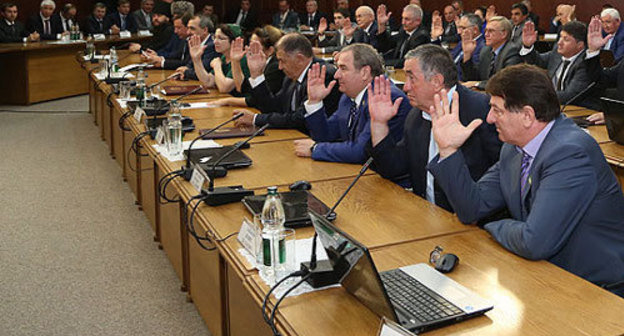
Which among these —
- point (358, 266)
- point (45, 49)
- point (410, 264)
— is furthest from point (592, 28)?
point (45, 49)

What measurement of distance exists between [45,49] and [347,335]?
7.90 metres

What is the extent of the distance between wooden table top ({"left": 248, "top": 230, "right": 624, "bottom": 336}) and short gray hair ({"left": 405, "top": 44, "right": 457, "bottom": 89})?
988 mm

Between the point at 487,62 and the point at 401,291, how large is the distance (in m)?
5.29

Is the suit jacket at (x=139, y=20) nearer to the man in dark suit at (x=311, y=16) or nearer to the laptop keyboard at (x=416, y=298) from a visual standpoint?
the man in dark suit at (x=311, y=16)

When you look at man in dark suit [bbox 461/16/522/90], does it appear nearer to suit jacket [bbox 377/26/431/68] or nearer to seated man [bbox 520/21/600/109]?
seated man [bbox 520/21/600/109]

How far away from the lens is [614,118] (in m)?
3.63

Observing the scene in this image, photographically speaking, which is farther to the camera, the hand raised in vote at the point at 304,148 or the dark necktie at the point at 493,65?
the dark necktie at the point at 493,65

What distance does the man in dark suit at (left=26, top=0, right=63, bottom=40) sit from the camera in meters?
10.4

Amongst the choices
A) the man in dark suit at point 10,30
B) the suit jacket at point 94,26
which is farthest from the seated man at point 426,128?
the suit jacket at point 94,26

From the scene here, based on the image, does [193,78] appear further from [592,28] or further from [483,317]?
[483,317]

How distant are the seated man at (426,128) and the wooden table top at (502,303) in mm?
888

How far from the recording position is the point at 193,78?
601 centimetres

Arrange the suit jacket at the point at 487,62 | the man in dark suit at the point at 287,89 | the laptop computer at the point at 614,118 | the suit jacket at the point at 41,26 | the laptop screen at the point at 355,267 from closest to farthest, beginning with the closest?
the laptop screen at the point at 355,267
the laptop computer at the point at 614,118
the man in dark suit at the point at 287,89
the suit jacket at the point at 487,62
the suit jacket at the point at 41,26

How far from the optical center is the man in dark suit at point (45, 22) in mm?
10438
